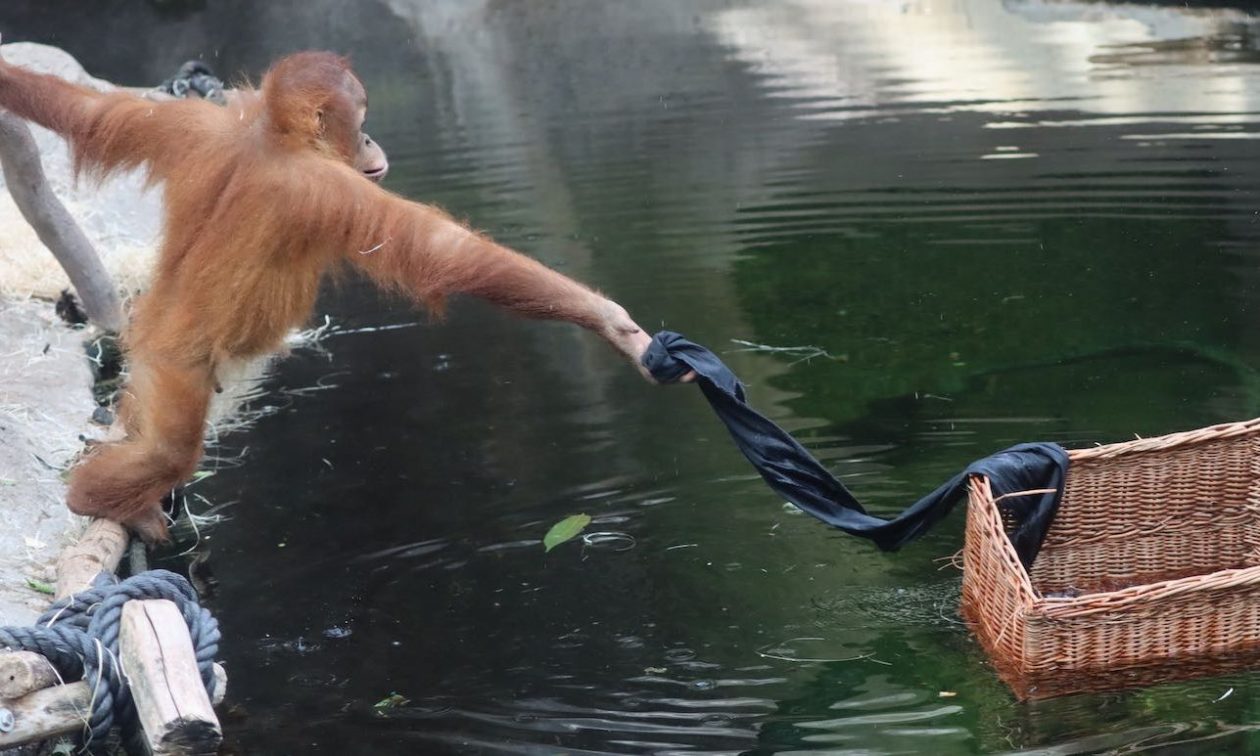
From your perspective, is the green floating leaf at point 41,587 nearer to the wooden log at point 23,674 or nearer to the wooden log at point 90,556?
the wooden log at point 90,556

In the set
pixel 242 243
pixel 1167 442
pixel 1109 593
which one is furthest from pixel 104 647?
pixel 1167 442

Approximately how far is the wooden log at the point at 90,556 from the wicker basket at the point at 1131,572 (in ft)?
7.56

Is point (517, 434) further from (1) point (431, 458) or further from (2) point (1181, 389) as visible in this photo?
(2) point (1181, 389)

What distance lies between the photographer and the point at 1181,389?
532cm

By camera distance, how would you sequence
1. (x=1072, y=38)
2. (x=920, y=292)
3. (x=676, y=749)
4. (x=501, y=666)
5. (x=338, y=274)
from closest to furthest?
(x=676, y=749) → (x=501, y=666) → (x=338, y=274) → (x=920, y=292) → (x=1072, y=38)

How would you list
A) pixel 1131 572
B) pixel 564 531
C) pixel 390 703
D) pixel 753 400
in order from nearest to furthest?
pixel 390 703
pixel 1131 572
pixel 564 531
pixel 753 400

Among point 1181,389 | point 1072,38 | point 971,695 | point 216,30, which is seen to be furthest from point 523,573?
point 216,30

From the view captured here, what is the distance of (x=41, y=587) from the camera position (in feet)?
13.3

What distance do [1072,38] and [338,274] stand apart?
10.5 metres

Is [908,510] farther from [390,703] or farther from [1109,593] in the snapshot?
[390,703]

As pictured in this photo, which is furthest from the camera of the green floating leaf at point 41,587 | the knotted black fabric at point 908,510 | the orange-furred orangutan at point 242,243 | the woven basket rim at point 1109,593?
the green floating leaf at point 41,587

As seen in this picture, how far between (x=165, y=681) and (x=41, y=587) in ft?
4.87

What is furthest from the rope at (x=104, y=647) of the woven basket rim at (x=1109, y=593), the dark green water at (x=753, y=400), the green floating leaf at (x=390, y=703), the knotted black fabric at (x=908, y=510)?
the woven basket rim at (x=1109, y=593)

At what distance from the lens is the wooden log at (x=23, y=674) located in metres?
2.89
